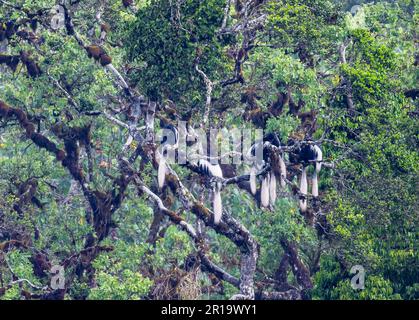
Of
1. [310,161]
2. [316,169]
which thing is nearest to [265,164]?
[310,161]

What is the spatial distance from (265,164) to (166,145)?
1.49 meters

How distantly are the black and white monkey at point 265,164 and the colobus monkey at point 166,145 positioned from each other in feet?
3.79

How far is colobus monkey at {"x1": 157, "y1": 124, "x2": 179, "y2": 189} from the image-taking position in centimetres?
1691

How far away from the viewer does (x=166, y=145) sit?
56.4 feet

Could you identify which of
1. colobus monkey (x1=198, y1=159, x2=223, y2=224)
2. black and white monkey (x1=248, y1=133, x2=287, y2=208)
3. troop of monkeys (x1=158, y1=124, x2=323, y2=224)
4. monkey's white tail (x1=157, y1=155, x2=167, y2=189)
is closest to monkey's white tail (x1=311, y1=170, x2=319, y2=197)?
troop of monkeys (x1=158, y1=124, x2=323, y2=224)

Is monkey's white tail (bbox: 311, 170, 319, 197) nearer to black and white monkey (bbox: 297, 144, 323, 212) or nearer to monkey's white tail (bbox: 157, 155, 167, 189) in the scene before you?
black and white monkey (bbox: 297, 144, 323, 212)

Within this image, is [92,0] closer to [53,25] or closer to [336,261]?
[53,25]

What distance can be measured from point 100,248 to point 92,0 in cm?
418

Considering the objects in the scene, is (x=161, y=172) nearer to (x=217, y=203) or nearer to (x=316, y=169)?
(x=217, y=203)

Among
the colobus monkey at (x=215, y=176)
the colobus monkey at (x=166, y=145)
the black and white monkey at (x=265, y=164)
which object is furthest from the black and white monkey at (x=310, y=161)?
the colobus monkey at (x=166, y=145)

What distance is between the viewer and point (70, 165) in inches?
774

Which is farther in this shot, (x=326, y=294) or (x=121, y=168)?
(x=121, y=168)

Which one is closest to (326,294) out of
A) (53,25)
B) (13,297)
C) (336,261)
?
(336,261)
